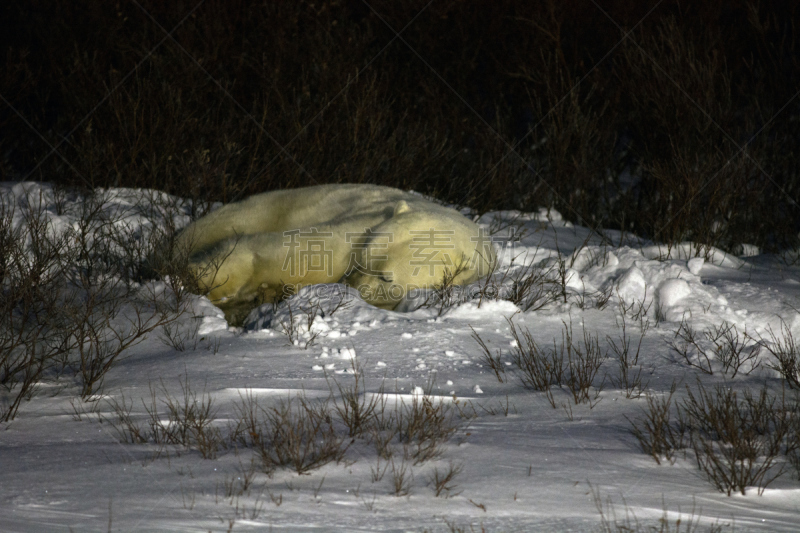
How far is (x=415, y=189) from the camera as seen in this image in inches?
293

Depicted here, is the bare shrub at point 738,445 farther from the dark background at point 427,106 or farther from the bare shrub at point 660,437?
the dark background at point 427,106

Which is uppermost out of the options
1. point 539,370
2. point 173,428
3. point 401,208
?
point 401,208

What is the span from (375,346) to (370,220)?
36.4 inches

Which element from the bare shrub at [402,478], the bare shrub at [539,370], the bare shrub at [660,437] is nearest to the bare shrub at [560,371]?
the bare shrub at [539,370]

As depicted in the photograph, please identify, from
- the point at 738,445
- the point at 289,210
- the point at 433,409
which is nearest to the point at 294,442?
the point at 433,409

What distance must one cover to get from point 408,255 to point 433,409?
1456 mm

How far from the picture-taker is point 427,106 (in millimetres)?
9914

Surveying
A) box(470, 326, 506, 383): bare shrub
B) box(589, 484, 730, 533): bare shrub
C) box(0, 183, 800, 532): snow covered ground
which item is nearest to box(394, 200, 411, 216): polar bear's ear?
box(0, 183, 800, 532): snow covered ground

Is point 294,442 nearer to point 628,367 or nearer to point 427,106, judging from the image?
point 628,367

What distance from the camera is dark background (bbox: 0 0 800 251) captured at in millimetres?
6914

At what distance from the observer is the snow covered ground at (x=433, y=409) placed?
2105 mm

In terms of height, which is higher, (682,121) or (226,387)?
(682,121)

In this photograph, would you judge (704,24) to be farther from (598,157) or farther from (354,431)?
(354,431)

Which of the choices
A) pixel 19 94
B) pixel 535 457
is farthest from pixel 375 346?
pixel 19 94
